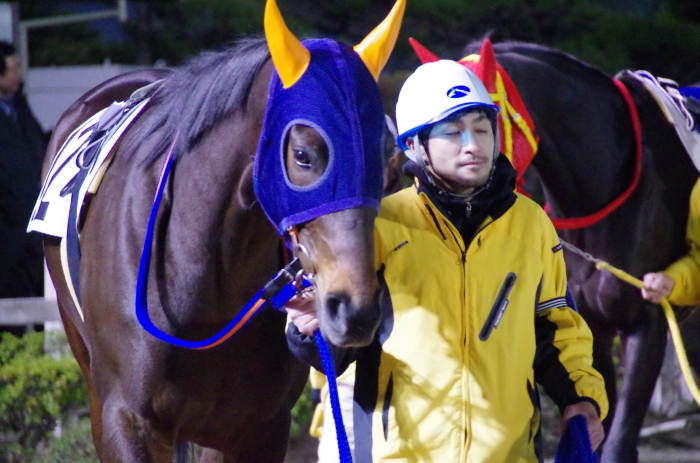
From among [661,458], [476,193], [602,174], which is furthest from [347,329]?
[661,458]

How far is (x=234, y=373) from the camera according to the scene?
2.94 metres

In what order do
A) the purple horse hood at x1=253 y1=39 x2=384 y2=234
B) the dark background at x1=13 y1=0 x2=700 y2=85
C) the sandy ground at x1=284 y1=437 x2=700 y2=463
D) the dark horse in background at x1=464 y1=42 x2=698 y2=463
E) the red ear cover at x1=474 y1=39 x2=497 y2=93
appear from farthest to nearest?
the dark background at x1=13 y1=0 x2=700 y2=85, the sandy ground at x1=284 y1=437 x2=700 y2=463, the dark horse in background at x1=464 y1=42 x2=698 y2=463, the red ear cover at x1=474 y1=39 x2=497 y2=93, the purple horse hood at x1=253 y1=39 x2=384 y2=234

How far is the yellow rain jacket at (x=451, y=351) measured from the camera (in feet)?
7.88

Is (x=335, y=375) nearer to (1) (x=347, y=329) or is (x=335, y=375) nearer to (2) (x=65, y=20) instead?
(1) (x=347, y=329)

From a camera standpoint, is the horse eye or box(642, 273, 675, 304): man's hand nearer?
the horse eye

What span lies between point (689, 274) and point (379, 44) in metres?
1.92

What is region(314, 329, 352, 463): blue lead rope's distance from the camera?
2.35 meters

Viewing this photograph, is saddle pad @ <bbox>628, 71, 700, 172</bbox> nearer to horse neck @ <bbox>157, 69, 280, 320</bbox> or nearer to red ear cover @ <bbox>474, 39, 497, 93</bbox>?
red ear cover @ <bbox>474, 39, 497, 93</bbox>

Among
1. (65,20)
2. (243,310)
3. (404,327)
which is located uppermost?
(404,327)

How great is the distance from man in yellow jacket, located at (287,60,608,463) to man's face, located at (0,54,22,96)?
4.33 meters

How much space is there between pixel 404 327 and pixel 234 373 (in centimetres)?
70

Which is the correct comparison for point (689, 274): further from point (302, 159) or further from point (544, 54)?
point (302, 159)

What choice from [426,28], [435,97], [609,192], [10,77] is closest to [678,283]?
[609,192]

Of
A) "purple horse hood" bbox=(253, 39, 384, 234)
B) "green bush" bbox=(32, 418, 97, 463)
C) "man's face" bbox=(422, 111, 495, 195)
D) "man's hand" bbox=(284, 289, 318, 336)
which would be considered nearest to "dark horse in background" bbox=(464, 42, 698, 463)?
"man's face" bbox=(422, 111, 495, 195)
